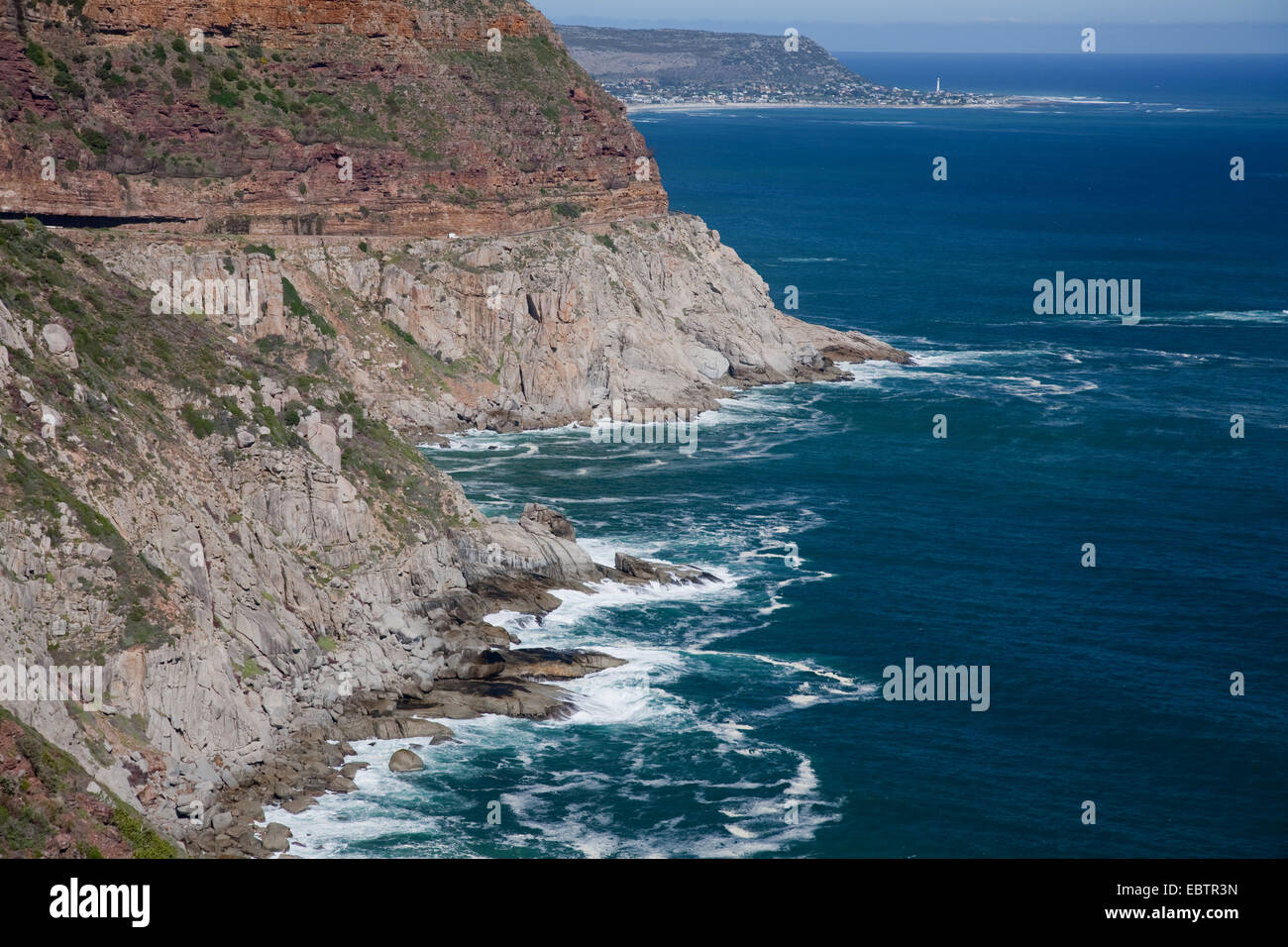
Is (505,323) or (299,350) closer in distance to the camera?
(299,350)

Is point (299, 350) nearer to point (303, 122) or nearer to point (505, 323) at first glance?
point (505, 323)

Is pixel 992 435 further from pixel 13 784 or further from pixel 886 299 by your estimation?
pixel 13 784

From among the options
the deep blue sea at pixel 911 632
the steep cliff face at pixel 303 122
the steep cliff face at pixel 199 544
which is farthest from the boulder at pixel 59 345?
the steep cliff face at pixel 303 122

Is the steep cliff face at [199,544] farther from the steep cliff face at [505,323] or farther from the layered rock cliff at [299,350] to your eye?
the steep cliff face at [505,323]

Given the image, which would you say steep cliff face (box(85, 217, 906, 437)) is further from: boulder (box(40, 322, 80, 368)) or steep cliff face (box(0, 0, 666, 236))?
boulder (box(40, 322, 80, 368))

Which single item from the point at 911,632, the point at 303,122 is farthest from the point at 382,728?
the point at 303,122
